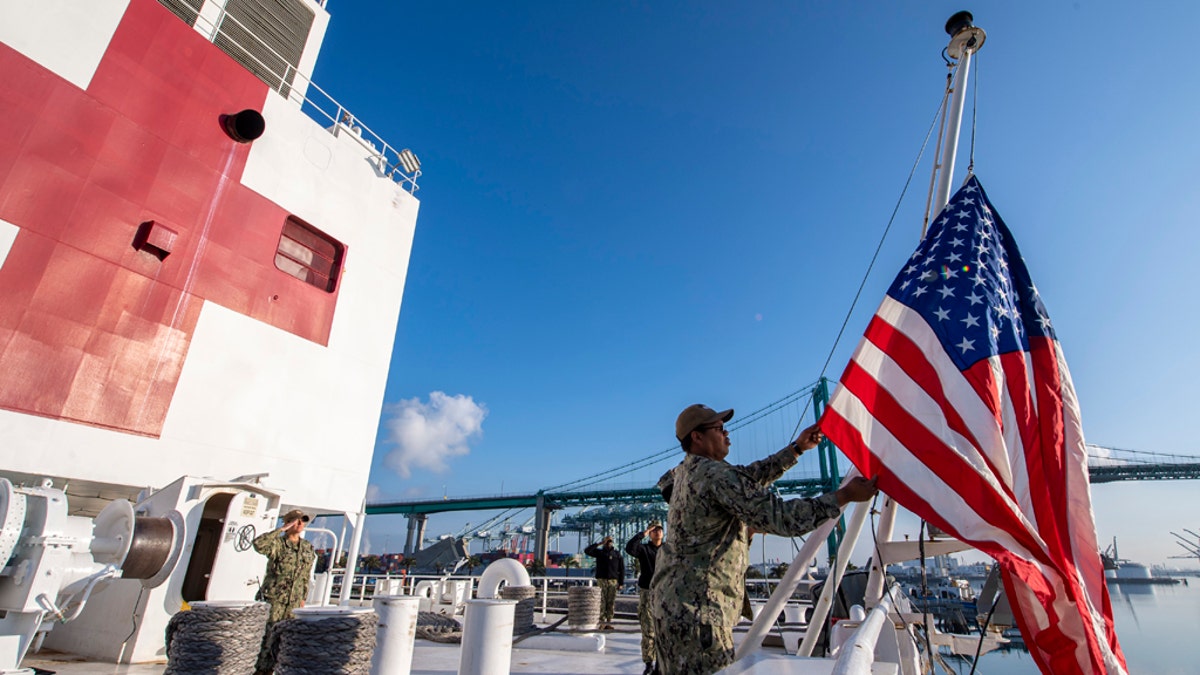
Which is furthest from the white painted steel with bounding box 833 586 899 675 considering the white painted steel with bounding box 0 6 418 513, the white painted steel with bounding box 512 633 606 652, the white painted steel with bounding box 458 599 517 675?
the white painted steel with bounding box 0 6 418 513

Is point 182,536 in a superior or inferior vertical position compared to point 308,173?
inferior

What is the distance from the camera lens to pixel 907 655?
9.43ft

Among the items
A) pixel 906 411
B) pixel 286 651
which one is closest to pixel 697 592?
pixel 906 411

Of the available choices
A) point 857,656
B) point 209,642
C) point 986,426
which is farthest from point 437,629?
point 857,656

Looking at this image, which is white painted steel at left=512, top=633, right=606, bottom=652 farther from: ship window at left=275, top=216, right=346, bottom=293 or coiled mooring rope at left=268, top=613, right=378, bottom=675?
ship window at left=275, top=216, right=346, bottom=293

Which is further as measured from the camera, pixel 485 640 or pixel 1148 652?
pixel 1148 652

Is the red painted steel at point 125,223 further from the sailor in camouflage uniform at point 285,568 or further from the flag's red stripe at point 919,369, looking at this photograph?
the flag's red stripe at point 919,369

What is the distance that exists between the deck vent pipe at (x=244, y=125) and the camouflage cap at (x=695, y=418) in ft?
28.2

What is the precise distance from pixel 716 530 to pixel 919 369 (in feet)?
4.61

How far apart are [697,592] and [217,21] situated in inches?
468

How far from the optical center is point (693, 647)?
200 cm

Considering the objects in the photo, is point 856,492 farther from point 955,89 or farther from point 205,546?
point 205,546

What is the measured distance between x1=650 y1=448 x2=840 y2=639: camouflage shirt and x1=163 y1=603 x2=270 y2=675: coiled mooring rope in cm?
321

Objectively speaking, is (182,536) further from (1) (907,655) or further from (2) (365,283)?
(2) (365,283)
